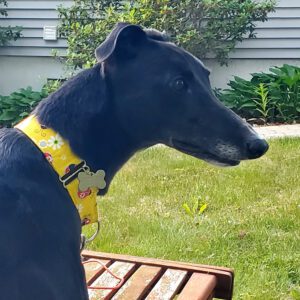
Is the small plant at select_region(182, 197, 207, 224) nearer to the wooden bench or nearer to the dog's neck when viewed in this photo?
the wooden bench

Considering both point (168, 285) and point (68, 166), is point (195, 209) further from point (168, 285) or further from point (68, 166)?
point (68, 166)

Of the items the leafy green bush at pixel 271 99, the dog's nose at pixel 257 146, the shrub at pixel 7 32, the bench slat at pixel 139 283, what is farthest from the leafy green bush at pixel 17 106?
the dog's nose at pixel 257 146

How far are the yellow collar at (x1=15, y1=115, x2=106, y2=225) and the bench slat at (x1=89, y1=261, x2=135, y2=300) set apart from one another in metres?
0.77

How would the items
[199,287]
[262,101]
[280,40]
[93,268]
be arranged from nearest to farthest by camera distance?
[199,287] < [93,268] < [262,101] < [280,40]

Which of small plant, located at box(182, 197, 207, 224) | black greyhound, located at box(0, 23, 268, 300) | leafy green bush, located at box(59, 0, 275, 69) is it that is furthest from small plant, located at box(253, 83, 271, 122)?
black greyhound, located at box(0, 23, 268, 300)

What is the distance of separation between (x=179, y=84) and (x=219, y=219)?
228cm

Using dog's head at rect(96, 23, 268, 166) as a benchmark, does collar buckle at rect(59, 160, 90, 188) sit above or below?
below

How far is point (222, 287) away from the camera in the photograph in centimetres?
287

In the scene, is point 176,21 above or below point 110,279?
above

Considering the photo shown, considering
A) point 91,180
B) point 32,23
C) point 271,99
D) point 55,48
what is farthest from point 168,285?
point 32,23

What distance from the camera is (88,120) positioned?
1.87 m

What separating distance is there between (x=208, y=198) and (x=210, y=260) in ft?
3.09

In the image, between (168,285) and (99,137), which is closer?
(99,137)

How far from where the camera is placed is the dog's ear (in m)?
1.88
